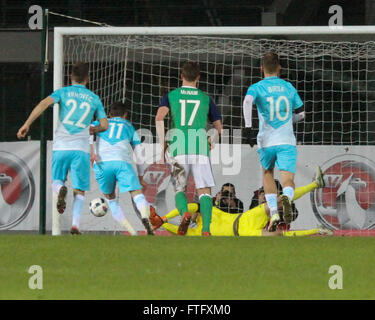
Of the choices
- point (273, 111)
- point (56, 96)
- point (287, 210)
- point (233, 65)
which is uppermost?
point (233, 65)

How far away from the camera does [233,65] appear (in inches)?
553

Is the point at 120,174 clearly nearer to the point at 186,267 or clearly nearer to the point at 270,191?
the point at 270,191

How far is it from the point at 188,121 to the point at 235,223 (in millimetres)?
1759

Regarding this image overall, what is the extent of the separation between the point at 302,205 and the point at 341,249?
17.8 feet

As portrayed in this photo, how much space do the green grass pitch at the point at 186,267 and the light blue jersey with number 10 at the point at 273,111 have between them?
5.06ft

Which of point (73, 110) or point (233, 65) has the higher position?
point (233, 65)

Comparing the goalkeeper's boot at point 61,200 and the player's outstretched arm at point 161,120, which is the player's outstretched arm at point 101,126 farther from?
the goalkeeper's boot at point 61,200

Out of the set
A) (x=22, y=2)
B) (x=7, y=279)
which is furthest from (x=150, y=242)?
(x=22, y=2)

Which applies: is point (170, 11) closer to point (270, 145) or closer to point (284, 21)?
point (284, 21)

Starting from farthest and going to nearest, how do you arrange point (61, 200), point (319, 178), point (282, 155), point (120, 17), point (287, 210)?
1. point (120, 17)
2. point (319, 178)
3. point (282, 155)
4. point (61, 200)
5. point (287, 210)

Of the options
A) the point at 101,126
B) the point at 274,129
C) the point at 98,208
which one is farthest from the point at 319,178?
the point at 101,126

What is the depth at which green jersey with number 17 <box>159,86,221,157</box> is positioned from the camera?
31.8ft

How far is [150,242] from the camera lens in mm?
7906

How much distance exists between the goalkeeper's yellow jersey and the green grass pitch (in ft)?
7.48
